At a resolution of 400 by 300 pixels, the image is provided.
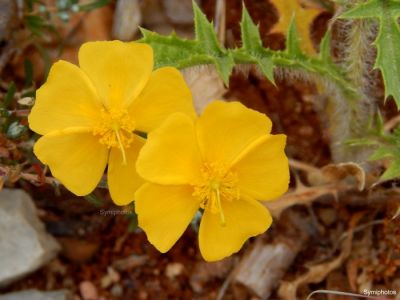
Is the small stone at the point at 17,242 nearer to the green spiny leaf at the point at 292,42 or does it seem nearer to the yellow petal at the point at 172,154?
the yellow petal at the point at 172,154

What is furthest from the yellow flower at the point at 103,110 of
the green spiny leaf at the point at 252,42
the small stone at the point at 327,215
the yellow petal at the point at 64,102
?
the small stone at the point at 327,215

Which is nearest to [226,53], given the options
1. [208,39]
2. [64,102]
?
[208,39]

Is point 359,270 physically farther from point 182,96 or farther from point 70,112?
point 70,112

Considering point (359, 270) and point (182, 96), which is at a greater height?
point (182, 96)

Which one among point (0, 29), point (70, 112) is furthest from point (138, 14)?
point (70, 112)

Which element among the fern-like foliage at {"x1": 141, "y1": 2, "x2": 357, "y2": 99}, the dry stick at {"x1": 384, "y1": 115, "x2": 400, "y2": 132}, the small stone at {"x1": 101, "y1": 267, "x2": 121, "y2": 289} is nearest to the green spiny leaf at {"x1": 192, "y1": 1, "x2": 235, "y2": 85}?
the fern-like foliage at {"x1": 141, "y1": 2, "x2": 357, "y2": 99}

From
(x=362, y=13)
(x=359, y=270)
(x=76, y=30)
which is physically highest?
(x=362, y=13)

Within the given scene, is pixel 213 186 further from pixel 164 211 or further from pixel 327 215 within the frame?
pixel 327 215
